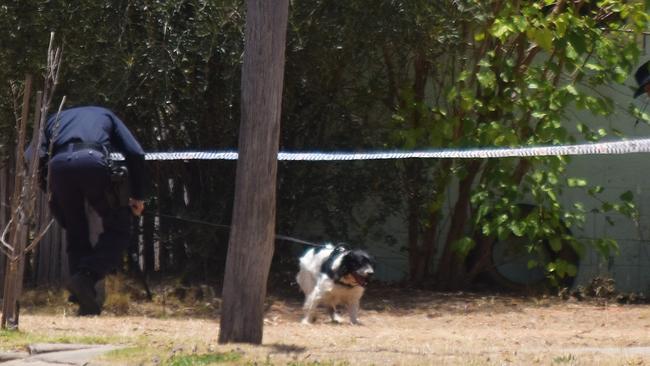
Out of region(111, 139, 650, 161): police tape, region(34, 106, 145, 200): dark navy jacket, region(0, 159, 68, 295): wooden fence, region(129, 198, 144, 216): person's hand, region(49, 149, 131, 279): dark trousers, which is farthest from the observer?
region(0, 159, 68, 295): wooden fence

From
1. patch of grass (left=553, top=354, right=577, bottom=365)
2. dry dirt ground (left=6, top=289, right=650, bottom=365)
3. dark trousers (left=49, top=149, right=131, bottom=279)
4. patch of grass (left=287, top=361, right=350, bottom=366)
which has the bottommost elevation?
dry dirt ground (left=6, top=289, right=650, bottom=365)

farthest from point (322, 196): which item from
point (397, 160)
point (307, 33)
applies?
point (307, 33)

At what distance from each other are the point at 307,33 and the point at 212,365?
15.7 ft

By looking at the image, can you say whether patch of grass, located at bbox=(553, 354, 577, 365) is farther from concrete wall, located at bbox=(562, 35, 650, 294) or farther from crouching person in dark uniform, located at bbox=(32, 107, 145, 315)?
concrete wall, located at bbox=(562, 35, 650, 294)

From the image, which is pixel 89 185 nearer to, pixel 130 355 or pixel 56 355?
pixel 56 355

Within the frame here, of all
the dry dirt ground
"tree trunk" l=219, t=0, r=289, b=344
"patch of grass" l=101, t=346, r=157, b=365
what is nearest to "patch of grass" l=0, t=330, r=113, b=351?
the dry dirt ground

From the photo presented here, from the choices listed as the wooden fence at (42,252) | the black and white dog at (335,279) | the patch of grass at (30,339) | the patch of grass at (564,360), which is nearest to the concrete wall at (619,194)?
the black and white dog at (335,279)

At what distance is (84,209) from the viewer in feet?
28.1

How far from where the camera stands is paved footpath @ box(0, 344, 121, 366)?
6750mm

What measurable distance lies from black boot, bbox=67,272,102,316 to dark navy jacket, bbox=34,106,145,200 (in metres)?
0.68

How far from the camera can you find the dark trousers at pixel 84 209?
823cm

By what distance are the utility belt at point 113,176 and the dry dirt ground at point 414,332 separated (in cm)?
91

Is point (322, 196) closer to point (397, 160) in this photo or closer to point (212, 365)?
point (397, 160)

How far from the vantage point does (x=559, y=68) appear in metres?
11.3
